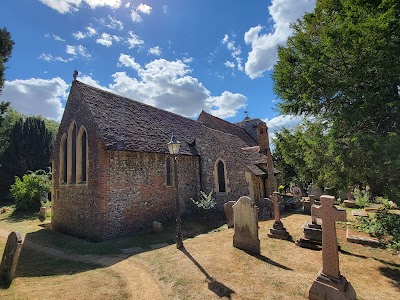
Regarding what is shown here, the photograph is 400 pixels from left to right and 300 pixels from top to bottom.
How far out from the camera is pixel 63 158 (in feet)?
51.6

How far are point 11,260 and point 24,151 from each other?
31956 millimetres

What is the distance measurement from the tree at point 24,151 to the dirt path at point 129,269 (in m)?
25.5

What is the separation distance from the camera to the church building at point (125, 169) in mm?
12953

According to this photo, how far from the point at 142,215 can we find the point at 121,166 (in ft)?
10.7

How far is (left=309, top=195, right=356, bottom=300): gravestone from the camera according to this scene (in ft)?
18.0

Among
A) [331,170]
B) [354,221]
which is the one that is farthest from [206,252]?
[354,221]

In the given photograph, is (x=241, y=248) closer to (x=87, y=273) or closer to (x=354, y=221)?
(x=87, y=273)

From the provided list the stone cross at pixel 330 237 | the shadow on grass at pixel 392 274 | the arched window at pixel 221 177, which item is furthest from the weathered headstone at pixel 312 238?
the arched window at pixel 221 177

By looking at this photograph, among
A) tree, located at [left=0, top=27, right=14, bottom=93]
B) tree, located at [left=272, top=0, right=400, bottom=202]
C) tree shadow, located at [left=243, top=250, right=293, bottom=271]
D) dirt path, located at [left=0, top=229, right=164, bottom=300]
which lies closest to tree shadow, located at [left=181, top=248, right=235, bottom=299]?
dirt path, located at [left=0, top=229, right=164, bottom=300]

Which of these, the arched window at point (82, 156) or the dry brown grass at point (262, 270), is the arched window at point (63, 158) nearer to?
the arched window at point (82, 156)

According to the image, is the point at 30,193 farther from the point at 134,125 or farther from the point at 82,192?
the point at 134,125

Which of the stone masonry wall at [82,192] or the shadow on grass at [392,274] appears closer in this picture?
the shadow on grass at [392,274]

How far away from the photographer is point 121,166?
13.4 m

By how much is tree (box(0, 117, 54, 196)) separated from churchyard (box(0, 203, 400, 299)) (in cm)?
2614
